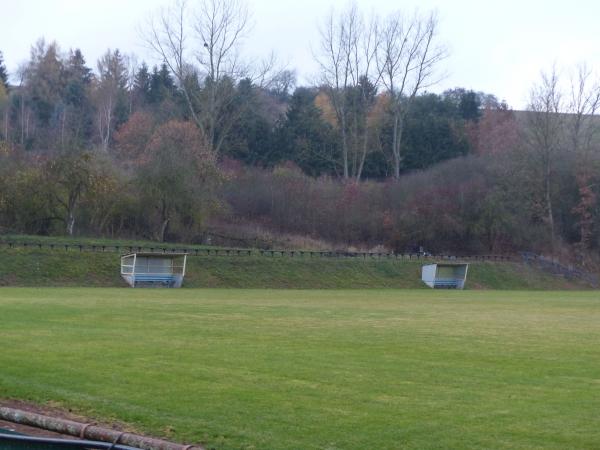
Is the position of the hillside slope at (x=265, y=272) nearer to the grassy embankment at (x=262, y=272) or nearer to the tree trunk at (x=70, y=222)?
the grassy embankment at (x=262, y=272)

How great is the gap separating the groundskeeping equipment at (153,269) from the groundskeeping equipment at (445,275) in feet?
65.6

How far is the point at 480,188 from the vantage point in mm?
88812

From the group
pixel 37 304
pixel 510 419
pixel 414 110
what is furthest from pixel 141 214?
pixel 510 419

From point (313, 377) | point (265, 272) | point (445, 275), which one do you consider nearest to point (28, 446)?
point (313, 377)

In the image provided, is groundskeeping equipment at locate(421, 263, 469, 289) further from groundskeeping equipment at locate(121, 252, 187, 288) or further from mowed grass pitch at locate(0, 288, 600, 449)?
mowed grass pitch at locate(0, 288, 600, 449)

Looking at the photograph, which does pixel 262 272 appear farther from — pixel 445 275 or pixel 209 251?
pixel 445 275

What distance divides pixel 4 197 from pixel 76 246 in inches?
460

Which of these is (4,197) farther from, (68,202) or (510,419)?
(510,419)

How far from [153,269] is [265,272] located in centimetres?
930

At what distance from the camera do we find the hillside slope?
5197 cm

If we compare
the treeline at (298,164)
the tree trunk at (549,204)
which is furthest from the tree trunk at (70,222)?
the tree trunk at (549,204)

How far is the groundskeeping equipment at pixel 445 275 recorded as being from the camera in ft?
214

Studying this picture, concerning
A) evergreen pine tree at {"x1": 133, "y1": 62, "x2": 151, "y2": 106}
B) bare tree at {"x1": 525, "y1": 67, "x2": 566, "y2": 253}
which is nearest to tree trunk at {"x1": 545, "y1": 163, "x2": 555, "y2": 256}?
bare tree at {"x1": 525, "y1": 67, "x2": 566, "y2": 253}

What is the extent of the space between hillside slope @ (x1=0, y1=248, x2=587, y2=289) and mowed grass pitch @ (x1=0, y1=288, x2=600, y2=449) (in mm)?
23633
